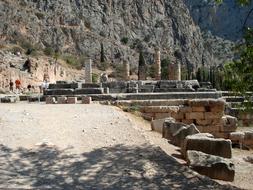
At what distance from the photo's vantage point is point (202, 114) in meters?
14.9

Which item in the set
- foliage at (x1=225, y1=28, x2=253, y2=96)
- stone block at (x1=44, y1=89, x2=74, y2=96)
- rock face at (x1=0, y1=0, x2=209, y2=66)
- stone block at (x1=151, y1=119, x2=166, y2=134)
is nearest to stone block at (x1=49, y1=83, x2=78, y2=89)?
stone block at (x1=44, y1=89, x2=74, y2=96)

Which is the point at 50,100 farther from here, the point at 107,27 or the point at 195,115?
the point at 107,27

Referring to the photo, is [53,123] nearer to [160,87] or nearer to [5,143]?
[5,143]

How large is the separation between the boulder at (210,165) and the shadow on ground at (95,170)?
28 centimetres

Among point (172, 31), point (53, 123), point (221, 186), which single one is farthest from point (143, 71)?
point (172, 31)

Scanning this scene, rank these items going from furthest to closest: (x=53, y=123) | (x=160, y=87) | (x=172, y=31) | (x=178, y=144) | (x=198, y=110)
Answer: (x=172, y=31)
(x=160, y=87)
(x=198, y=110)
(x=53, y=123)
(x=178, y=144)

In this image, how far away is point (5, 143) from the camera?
880 cm

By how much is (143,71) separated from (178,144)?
40.0 metres

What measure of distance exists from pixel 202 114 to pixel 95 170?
8.00 metres

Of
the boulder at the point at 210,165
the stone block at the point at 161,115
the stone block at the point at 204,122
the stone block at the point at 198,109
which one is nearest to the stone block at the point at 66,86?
the stone block at the point at 161,115

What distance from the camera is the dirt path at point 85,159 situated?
22.8 ft

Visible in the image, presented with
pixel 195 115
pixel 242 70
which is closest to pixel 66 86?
pixel 195 115

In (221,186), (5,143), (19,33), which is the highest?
(19,33)

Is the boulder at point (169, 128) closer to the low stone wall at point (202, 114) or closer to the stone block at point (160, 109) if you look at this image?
the low stone wall at point (202, 114)
